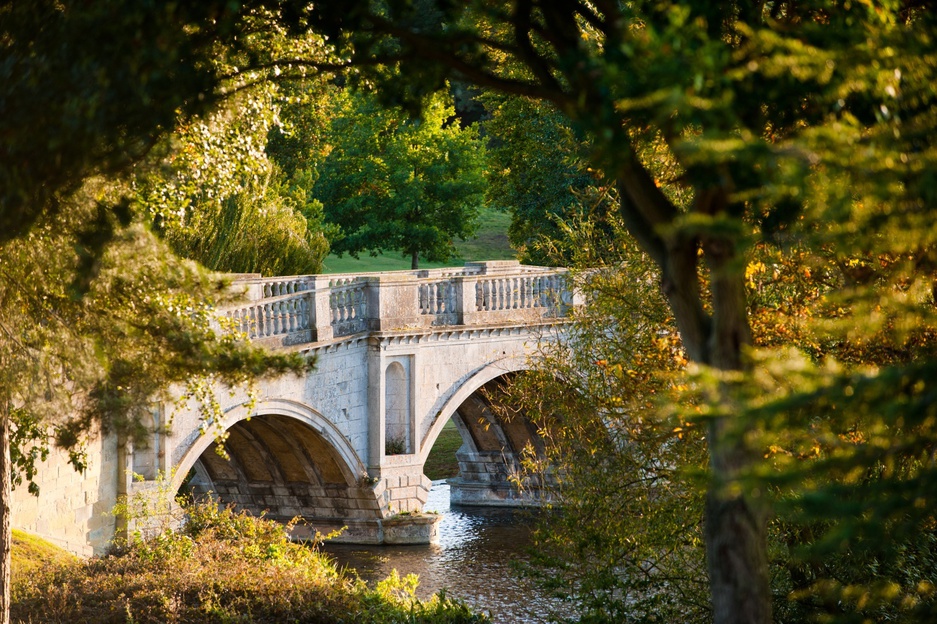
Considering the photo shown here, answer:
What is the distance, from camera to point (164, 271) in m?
10.1

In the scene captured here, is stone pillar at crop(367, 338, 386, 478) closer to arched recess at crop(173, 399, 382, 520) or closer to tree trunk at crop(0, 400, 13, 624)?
arched recess at crop(173, 399, 382, 520)

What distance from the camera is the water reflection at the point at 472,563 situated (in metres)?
20.4

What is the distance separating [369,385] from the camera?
2375 cm

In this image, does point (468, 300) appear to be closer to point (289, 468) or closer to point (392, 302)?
point (392, 302)

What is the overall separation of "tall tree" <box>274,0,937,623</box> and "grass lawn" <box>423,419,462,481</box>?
2430cm

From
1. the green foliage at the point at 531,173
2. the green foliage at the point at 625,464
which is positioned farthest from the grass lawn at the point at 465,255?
the green foliage at the point at 625,464

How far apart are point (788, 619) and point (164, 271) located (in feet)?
20.4

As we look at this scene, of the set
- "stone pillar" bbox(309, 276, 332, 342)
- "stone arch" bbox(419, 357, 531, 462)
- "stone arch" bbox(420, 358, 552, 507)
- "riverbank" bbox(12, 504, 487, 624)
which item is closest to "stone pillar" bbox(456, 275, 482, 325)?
"stone arch" bbox(419, 357, 531, 462)

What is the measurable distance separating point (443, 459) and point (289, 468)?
1005cm

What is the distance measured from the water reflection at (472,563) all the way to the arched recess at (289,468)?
102 cm

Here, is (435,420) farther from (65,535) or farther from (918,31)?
(918,31)

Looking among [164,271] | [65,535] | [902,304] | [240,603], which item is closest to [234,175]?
[164,271]

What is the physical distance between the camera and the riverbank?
500 inches

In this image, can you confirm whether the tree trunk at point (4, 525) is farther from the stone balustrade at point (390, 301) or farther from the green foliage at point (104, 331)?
the stone balustrade at point (390, 301)
